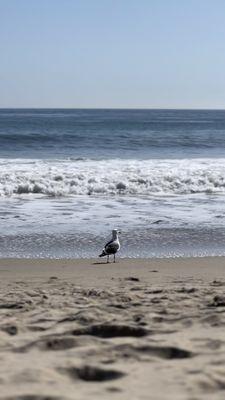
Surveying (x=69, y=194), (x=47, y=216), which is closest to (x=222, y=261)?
(x=47, y=216)

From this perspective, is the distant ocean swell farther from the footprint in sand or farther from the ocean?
the footprint in sand

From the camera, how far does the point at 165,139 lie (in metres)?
43.0

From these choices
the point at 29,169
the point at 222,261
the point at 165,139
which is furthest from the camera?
the point at 165,139

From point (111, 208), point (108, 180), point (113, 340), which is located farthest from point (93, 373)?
point (108, 180)

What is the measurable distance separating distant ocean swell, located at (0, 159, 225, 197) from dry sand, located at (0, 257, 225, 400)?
1012 cm

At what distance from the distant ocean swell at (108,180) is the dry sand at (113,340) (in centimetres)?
1012

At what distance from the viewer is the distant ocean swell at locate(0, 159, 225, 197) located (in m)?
17.3

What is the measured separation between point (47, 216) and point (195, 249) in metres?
3.64

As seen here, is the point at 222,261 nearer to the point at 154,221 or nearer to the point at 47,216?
the point at 154,221

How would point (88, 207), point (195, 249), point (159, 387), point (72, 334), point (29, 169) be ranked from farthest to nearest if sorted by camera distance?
1. point (29, 169)
2. point (88, 207)
3. point (195, 249)
4. point (72, 334)
5. point (159, 387)

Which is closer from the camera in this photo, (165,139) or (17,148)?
(17,148)

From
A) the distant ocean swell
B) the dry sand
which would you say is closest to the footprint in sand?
the dry sand

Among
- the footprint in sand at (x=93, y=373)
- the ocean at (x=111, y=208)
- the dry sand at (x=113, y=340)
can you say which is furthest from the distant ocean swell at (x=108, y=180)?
the footprint in sand at (x=93, y=373)

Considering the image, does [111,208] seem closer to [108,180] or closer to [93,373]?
[108,180]
